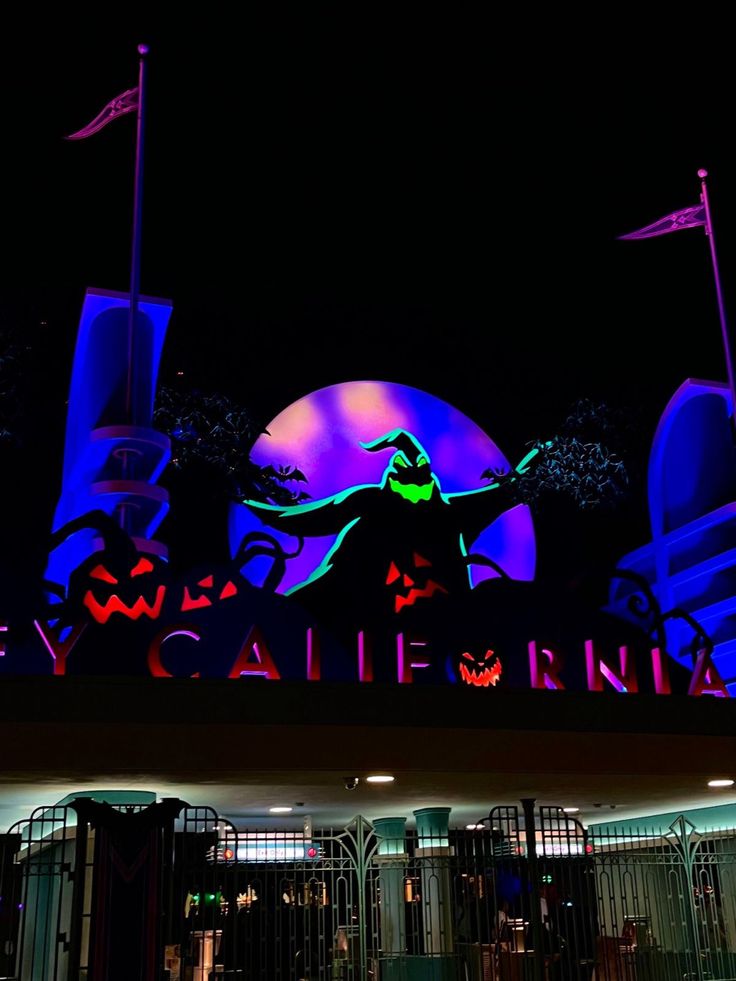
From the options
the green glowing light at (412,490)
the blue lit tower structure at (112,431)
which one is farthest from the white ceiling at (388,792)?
the green glowing light at (412,490)

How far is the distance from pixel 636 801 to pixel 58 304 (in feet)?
45.5

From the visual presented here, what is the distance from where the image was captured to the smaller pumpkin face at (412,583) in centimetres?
1538

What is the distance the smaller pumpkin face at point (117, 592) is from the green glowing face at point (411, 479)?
18.3ft

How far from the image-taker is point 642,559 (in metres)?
18.9

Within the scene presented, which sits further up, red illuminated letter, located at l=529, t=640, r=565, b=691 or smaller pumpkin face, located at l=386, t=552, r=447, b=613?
smaller pumpkin face, located at l=386, t=552, r=447, b=613

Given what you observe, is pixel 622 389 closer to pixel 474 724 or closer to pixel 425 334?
pixel 425 334

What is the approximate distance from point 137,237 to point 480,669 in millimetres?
8683

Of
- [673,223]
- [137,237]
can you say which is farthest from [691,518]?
[137,237]

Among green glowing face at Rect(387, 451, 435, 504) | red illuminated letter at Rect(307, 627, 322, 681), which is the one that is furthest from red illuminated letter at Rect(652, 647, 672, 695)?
green glowing face at Rect(387, 451, 435, 504)

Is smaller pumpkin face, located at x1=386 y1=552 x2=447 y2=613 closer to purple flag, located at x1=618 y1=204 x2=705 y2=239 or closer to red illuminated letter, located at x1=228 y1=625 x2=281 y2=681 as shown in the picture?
red illuminated letter, located at x1=228 y1=625 x2=281 y2=681

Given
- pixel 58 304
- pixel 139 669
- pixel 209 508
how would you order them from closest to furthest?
pixel 139 669 → pixel 209 508 → pixel 58 304

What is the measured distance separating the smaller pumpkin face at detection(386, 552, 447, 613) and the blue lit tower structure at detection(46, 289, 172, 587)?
3.37 m

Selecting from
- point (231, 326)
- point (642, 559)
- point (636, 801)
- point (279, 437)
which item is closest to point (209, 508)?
point (279, 437)

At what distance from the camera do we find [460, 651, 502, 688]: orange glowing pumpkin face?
1334cm
